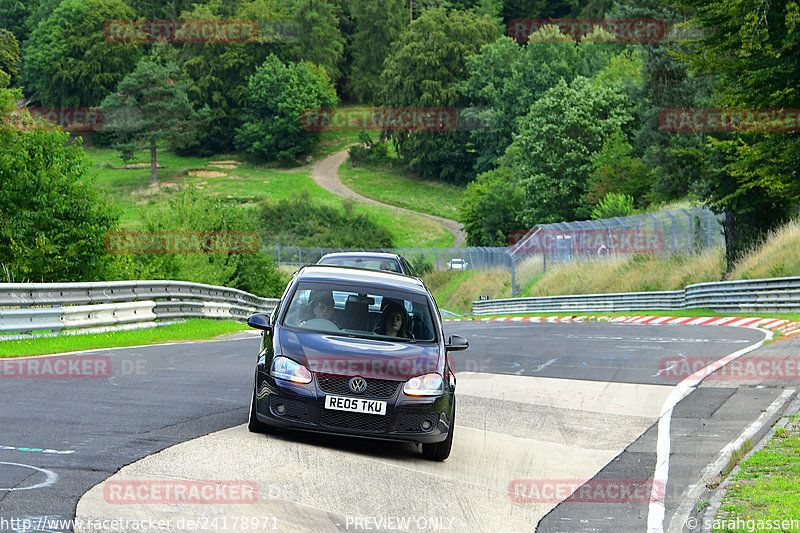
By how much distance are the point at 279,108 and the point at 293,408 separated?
125 metres

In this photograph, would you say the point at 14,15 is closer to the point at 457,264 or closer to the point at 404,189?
the point at 404,189

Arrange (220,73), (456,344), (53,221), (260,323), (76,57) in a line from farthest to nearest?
1. (76,57)
2. (220,73)
3. (53,221)
4. (456,344)
5. (260,323)

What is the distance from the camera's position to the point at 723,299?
31.9m

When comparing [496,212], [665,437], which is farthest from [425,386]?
[496,212]

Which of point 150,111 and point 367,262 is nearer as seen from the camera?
point 367,262

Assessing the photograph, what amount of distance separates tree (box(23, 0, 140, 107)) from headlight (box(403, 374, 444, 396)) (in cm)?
13918

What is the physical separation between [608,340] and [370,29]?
134 metres

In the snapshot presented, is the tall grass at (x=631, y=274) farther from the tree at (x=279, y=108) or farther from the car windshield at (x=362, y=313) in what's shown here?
the tree at (x=279, y=108)

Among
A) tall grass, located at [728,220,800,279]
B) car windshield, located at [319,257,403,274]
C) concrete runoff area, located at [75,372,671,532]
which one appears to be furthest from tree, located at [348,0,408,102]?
concrete runoff area, located at [75,372,671,532]

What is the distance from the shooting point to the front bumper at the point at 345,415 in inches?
335

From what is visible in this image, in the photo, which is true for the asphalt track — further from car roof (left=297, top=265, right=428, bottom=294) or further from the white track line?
car roof (left=297, top=265, right=428, bottom=294)

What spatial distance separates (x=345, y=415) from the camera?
27.9 ft

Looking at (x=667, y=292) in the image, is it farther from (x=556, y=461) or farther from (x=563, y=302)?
(x=556, y=461)

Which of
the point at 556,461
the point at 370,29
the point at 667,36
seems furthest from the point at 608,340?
the point at 370,29
